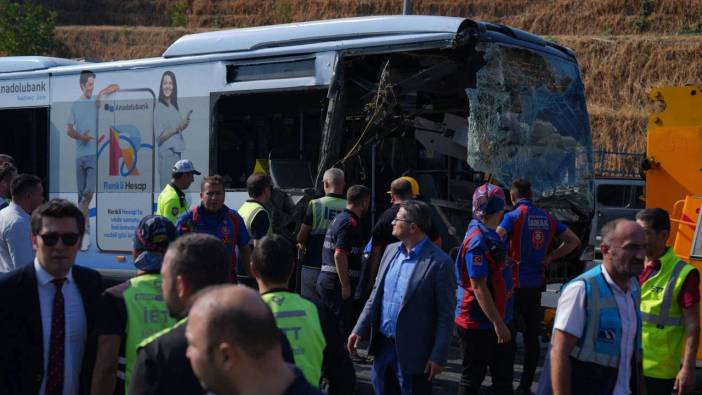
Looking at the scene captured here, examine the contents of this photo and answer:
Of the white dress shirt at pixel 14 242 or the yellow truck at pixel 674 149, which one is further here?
the yellow truck at pixel 674 149

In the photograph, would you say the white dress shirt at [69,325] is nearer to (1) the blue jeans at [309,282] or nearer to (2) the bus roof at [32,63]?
(1) the blue jeans at [309,282]

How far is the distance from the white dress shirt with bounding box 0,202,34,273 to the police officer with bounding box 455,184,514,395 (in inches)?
116

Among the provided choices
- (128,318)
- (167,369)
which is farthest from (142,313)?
(167,369)

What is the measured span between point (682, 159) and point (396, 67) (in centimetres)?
297

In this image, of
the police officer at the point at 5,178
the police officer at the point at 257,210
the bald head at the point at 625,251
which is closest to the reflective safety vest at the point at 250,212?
the police officer at the point at 257,210

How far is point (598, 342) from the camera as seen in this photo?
4426 mm

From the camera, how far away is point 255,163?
35.1 feet

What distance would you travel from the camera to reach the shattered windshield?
905 cm

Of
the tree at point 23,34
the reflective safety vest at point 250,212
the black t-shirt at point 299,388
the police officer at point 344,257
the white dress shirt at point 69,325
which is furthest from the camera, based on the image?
the tree at point 23,34

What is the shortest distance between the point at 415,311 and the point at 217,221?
2521 mm

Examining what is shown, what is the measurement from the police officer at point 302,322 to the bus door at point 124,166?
6.71 meters

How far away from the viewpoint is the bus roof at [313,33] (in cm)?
947

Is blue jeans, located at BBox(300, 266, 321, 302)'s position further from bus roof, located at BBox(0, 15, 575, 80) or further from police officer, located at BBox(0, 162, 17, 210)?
police officer, located at BBox(0, 162, 17, 210)

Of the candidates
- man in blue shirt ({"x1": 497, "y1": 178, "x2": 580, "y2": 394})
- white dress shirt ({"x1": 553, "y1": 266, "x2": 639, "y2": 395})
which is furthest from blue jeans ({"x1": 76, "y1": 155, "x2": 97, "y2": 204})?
white dress shirt ({"x1": 553, "y1": 266, "x2": 639, "y2": 395})
